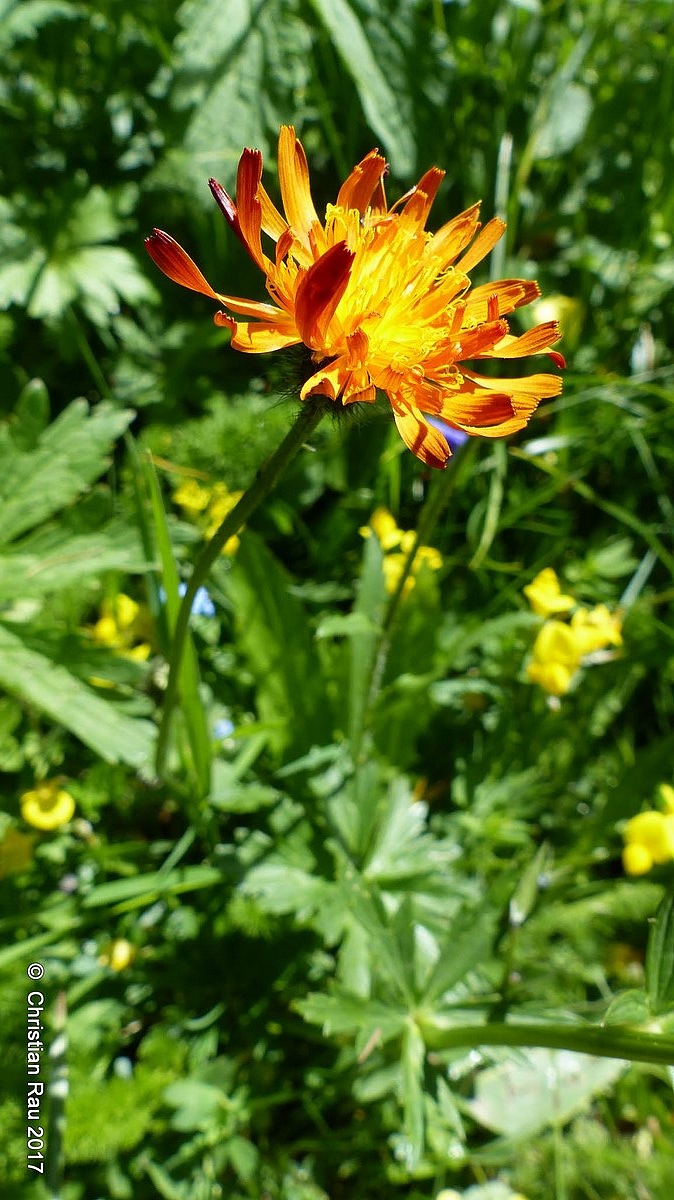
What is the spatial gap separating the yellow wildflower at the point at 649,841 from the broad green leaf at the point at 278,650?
0.86 m

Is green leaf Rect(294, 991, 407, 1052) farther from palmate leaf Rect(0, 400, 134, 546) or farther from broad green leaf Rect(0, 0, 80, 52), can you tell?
broad green leaf Rect(0, 0, 80, 52)

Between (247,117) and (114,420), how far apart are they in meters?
1.12

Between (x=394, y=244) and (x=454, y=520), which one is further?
(x=454, y=520)

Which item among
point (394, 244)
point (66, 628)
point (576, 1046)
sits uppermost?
point (394, 244)

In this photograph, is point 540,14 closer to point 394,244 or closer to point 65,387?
point 65,387

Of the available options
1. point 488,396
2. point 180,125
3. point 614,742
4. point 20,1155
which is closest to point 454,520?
point 614,742

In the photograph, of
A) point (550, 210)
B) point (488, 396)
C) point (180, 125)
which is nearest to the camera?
point (488, 396)

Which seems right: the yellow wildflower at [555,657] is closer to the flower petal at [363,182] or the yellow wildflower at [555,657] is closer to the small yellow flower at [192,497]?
the small yellow flower at [192,497]

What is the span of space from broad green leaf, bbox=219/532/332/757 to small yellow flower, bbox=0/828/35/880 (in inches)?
25.9

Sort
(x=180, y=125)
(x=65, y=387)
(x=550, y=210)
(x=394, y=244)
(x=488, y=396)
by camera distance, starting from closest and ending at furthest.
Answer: (x=488, y=396), (x=394, y=244), (x=180, y=125), (x=65, y=387), (x=550, y=210)

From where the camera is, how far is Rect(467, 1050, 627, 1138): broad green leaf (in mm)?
2217

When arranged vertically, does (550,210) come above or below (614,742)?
above

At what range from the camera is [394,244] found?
1.24 m

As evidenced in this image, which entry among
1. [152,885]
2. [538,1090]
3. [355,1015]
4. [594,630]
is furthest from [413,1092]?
[594,630]
